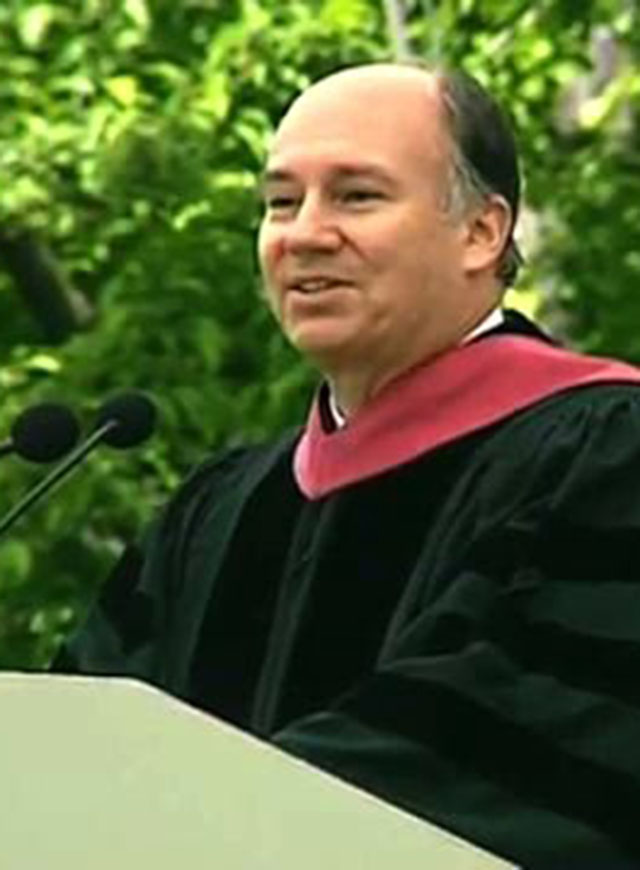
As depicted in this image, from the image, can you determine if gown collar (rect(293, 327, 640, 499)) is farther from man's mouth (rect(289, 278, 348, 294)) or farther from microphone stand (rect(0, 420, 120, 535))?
microphone stand (rect(0, 420, 120, 535))

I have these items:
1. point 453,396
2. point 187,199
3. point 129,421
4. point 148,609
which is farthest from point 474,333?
point 187,199

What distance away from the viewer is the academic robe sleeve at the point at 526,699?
12.2 ft

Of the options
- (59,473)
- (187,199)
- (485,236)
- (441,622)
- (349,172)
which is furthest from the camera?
(187,199)

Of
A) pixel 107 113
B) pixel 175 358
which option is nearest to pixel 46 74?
pixel 107 113

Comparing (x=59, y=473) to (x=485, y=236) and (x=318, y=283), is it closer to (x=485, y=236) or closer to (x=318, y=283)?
(x=318, y=283)

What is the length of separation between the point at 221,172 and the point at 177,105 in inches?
10.3

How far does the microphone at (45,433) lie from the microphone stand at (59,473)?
0.02m

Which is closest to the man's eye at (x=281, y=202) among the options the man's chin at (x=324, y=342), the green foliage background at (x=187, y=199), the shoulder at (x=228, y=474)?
the man's chin at (x=324, y=342)

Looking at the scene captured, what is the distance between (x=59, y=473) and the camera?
3980mm

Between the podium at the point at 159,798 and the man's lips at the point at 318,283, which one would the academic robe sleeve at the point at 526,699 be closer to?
the man's lips at the point at 318,283

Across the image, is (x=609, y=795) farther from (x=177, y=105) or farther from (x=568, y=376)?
Answer: (x=177, y=105)

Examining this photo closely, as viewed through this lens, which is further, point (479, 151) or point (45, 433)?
point (479, 151)

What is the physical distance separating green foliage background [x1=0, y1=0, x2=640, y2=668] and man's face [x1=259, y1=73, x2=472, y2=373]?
3222mm

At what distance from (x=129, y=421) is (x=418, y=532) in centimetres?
35
